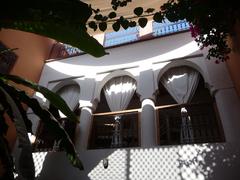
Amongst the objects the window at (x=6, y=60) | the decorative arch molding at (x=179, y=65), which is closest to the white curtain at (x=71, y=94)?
the window at (x=6, y=60)

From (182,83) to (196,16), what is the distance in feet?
8.00

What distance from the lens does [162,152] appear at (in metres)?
4.26

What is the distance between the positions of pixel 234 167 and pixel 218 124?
99 cm

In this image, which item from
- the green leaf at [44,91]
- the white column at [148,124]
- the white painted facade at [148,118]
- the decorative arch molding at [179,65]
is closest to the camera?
the green leaf at [44,91]

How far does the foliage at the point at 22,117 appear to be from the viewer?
142 centimetres

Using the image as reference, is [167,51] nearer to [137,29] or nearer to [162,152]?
[137,29]

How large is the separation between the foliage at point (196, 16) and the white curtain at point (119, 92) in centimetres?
234

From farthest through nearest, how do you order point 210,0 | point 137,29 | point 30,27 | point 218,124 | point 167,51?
point 137,29 → point 167,51 → point 218,124 → point 210,0 → point 30,27

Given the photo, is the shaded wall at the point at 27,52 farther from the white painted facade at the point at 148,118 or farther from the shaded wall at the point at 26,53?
the white painted facade at the point at 148,118

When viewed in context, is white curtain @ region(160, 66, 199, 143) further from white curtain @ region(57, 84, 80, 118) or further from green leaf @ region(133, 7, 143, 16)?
green leaf @ region(133, 7, 143, 16)

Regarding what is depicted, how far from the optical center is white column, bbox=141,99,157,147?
453 centimetres

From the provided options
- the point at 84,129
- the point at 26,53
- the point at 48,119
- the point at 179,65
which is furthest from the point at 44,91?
the point at 26,53

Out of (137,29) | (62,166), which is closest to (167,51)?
(137,29)

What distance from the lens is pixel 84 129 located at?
17.1 ft
